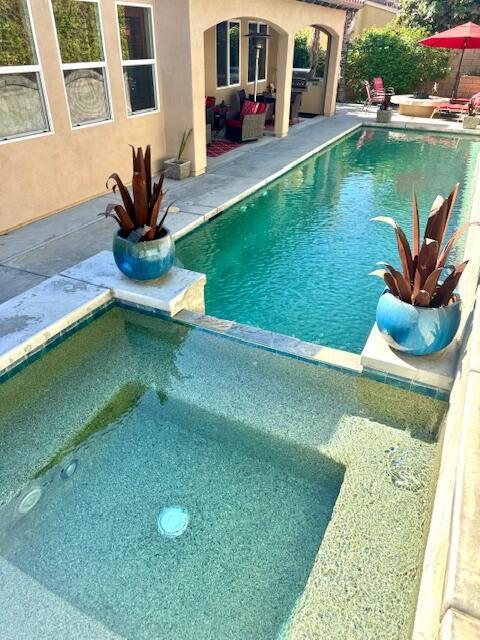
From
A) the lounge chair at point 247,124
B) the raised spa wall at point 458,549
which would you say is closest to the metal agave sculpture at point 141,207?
the raised spa wall at point 458,549

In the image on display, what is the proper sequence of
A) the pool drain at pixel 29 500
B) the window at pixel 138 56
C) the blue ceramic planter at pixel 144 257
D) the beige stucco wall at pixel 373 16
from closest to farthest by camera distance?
Result: 1. the pool drain at pixel 29 500
2. the blue ceramic planter at pixel 144 257
3. the window at pixel 138 56
4. the beige stucco wall at pixel 373 16

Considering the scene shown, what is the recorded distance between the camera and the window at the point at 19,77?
234 inches

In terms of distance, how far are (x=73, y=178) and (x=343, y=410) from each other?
20.3 feet

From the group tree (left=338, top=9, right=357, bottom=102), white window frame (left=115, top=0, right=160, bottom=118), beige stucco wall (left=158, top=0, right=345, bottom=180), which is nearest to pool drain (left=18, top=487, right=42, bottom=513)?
white window frame (left=115, top=0, right=160, bottom=118)

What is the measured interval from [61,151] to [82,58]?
4.94 ft

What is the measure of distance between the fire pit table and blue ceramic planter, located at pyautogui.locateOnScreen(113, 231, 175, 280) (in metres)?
15.7

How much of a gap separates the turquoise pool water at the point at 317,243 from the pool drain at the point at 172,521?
2.46m

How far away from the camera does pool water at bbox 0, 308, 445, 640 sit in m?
2.33

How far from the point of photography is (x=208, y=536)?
267 centimetres

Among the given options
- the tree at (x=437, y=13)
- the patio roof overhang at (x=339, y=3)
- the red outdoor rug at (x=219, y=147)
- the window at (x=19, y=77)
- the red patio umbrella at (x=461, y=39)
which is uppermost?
the tree at (x=437, y=13)

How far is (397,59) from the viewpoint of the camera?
1934 cm

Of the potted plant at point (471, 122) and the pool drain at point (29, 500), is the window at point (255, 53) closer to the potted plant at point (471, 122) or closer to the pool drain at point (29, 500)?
the potted plant at point (471, 122)

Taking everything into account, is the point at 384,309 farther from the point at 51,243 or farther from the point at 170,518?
the point at 51,243

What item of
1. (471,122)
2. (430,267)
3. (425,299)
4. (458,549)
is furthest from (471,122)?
(458,549)
